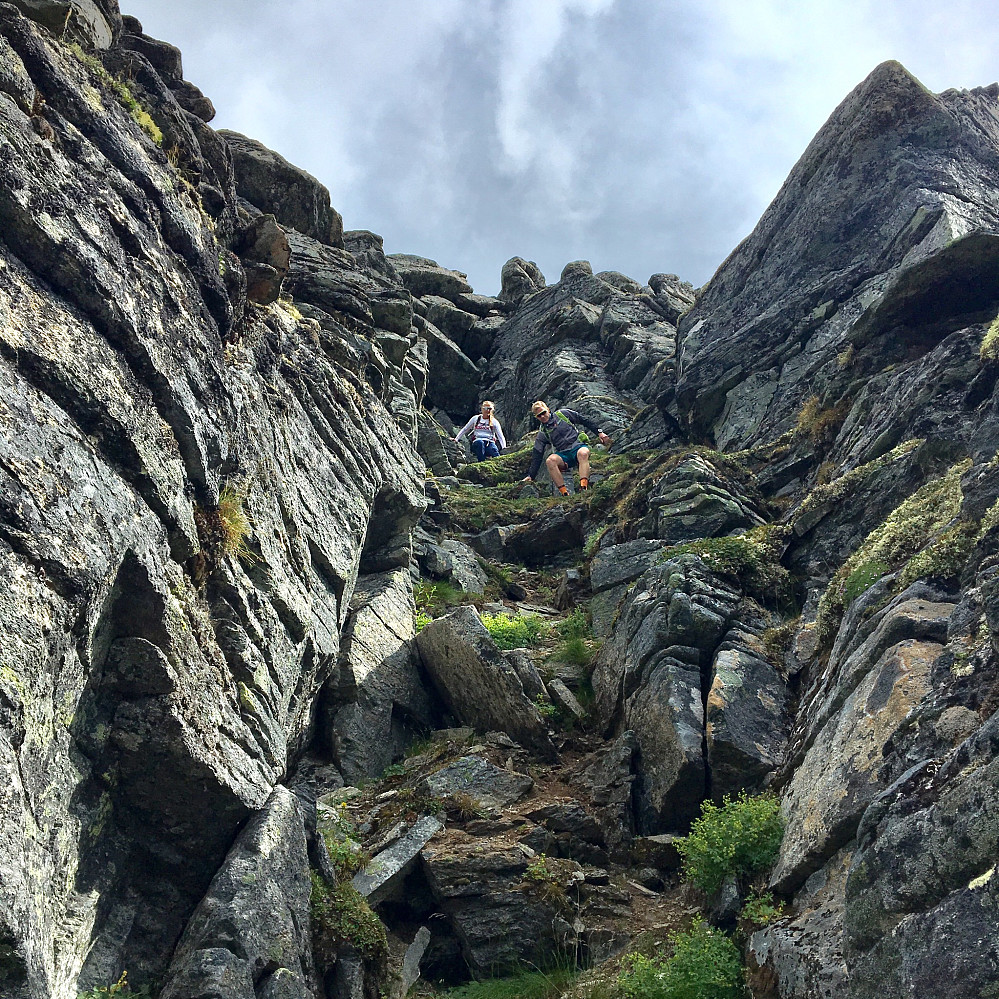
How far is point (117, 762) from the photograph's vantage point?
7.64m

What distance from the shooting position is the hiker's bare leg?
26.3m

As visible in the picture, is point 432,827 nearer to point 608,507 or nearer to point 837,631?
point 837,631

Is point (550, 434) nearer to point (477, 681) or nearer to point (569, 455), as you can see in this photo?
point (569, 455)

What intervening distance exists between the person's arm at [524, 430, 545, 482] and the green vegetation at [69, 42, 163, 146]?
58.3 ft

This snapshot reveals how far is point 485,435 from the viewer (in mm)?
34062

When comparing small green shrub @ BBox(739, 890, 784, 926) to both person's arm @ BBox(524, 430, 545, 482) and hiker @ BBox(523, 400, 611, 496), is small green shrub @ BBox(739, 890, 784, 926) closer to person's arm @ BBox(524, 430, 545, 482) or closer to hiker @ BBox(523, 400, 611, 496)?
hiker @ BBox(523, 400, 611, 496)

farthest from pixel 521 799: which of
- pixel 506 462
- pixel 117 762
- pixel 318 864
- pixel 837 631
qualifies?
pixel 506 462

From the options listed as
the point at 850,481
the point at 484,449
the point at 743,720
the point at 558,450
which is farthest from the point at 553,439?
the point at 743,720

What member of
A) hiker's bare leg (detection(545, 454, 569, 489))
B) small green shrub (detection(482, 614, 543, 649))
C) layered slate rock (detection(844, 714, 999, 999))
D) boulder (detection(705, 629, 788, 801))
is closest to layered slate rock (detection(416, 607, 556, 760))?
small green shrub (detection(482, 614, 543, 649))

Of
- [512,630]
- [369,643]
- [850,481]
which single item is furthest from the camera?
[512,630]

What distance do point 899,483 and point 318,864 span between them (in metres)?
11.4

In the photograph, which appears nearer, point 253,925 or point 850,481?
point 253,925

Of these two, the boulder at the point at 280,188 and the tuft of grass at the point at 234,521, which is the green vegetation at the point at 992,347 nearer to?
the tuft of grass at the point at 234,521

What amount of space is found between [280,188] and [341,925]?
781 inches
